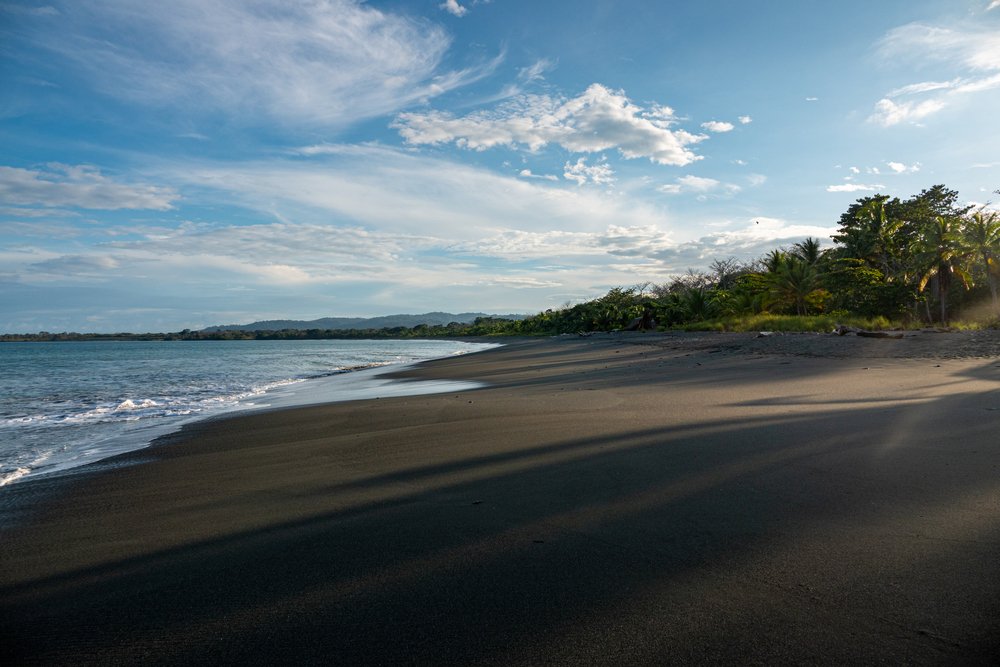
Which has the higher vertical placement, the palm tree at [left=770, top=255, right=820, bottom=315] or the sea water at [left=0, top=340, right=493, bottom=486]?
the palm tree at [left=770, top=255, right=820, bottom=315]

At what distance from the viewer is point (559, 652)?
1.90 metres

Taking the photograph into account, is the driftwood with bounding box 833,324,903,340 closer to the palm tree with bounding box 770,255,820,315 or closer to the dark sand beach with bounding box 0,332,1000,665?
the dark sand beach with bounding box 0,332,1000,665

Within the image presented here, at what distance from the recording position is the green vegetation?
26125mm

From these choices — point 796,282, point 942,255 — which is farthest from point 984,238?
point 796,282

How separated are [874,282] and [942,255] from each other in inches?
142

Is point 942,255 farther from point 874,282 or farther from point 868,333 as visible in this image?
point 868,333

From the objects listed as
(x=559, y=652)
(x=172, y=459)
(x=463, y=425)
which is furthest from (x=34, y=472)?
(x=559, y=652)

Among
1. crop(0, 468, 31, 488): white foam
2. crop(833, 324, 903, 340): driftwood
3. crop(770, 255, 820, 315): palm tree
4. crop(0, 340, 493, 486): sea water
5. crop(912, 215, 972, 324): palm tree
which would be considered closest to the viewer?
crop(0, 468, 31, 488): white foam

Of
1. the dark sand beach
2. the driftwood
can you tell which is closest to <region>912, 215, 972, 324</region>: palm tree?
the driftwood

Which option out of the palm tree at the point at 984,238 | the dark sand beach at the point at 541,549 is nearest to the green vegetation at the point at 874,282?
the palm tree at the point at 984,238

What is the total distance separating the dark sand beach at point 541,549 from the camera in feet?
6.49

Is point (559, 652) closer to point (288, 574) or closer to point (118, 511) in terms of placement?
point (288, 574)

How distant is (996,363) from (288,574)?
12634 mm

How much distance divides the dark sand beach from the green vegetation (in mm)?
22652
